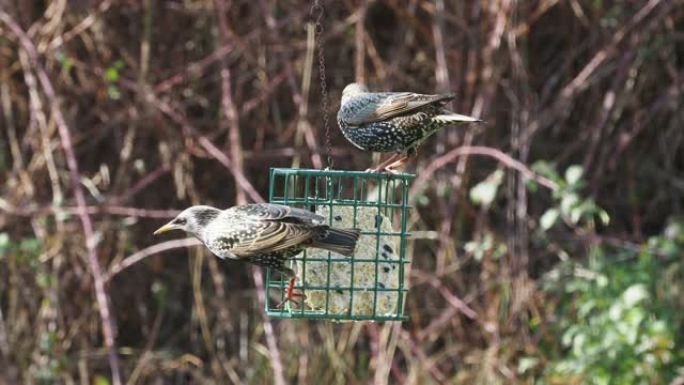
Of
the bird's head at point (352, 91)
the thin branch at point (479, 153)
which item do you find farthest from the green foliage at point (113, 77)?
the bird's head at point (352, 91)

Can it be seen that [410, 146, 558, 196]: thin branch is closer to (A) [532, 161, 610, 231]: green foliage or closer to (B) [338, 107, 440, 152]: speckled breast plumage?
(A) [532, 161, 610, 231]: green foliage

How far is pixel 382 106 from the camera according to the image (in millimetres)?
4762

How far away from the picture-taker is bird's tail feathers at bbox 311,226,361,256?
4.21m

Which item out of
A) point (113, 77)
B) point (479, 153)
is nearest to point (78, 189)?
point (113, 77)

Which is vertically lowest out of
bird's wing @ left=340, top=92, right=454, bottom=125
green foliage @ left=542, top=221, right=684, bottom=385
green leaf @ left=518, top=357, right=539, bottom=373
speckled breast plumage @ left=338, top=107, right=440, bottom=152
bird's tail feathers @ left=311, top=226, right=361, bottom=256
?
green leaf @ left=518, top=357, right=539, bottom=373

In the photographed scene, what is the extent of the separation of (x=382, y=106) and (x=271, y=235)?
86 centimetres

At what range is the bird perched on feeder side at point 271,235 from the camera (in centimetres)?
417

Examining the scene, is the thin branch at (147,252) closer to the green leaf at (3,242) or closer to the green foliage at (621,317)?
the green leaf at (3,242)

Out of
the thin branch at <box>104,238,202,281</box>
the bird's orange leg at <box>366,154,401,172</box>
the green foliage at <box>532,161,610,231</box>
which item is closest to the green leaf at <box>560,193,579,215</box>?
the green foliage at <box>532,161,610,231</box>

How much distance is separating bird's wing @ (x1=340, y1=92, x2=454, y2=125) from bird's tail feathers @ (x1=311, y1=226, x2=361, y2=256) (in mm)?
644

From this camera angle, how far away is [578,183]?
616 centimetres

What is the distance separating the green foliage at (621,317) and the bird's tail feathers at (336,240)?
2386mm

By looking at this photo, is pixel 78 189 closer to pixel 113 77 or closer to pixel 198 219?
pixel 113 77

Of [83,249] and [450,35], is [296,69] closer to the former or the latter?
[450,35]
